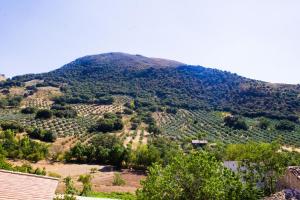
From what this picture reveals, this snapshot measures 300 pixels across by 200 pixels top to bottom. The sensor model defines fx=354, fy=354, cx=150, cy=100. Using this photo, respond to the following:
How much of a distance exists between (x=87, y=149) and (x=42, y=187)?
54625 millimetres

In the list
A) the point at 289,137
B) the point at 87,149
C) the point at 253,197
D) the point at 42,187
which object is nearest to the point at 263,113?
the point at 289,137

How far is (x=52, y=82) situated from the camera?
598 feet

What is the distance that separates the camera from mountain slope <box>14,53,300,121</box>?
130500 mm

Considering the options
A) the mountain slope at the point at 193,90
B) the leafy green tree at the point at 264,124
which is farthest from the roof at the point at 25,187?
the mountain slope at the point at 193,90

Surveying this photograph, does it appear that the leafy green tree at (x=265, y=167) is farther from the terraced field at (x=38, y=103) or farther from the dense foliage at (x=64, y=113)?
the terraced field at (x=38, y=103)

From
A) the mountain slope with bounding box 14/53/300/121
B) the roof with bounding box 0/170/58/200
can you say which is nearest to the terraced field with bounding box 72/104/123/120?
the mountain slope with bounding box 14/53/300/121

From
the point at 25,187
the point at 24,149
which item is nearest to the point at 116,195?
the point at 25,187

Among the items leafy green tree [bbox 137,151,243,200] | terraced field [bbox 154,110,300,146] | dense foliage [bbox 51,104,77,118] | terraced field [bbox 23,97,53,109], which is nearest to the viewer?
leafy green tree [bbox 137,151,243,200]

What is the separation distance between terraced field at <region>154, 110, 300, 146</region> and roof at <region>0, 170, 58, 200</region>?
73.2 metres

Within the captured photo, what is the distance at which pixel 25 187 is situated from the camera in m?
16.4

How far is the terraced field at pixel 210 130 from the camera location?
9281 centimetres

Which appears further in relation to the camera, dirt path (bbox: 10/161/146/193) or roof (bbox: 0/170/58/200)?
dirt path (bbox: 10/161/146/193)

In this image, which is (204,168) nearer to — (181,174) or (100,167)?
(181,174)

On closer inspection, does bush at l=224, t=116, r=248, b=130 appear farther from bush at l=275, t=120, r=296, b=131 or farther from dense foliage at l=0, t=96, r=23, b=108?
dense foliage at l=0, t=96, r=23, b=108
